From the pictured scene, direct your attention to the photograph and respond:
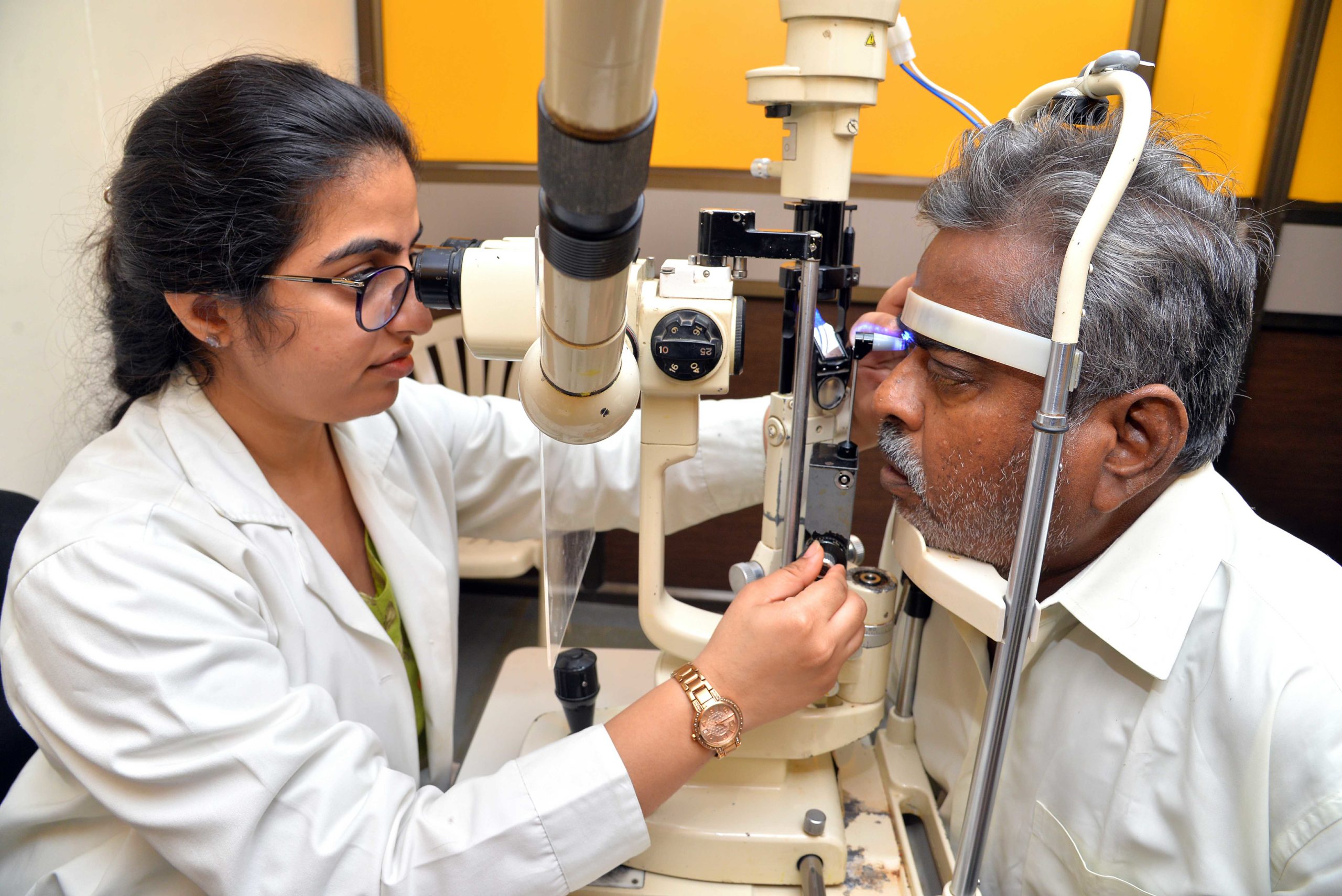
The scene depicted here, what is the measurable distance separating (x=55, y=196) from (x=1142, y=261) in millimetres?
1478

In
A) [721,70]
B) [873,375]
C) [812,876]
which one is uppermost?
[721,70]

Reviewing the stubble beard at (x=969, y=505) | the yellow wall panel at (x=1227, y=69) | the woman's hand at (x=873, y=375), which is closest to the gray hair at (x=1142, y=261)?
the stubble beard at (x=969, y=505)

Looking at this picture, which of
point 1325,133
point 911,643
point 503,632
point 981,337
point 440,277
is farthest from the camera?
point 503,632

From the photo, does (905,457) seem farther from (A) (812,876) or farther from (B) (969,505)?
(A) (812,876)

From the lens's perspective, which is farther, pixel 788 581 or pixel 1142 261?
pixel 788 581

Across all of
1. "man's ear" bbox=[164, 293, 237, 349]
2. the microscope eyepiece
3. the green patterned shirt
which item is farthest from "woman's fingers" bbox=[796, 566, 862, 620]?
"man's ear" bbox=[164, 293, 237, 349]

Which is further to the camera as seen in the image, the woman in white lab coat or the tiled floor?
the tiled floor

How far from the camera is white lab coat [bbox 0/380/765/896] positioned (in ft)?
2.51

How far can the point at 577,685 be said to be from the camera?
98 centimetres

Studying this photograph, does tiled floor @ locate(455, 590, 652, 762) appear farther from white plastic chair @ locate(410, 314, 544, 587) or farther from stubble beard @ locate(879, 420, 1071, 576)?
stubble beard @ locate(879, 420, 1071, 576)

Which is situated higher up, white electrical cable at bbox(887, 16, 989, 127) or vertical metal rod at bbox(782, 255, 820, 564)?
white electrical cable at bbox(887, 16, 989, 127)

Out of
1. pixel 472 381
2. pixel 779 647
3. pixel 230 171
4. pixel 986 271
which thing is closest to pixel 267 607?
pixel 230 171

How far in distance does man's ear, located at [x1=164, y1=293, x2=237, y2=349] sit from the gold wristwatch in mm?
692

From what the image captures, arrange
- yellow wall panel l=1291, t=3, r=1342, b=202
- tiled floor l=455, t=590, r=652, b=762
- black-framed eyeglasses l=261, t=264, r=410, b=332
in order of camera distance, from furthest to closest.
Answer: tiled floor l=455, t=590, r=652, b=762, yellow wall panel l=1291, t=3, r=1342, b=202, black-framed eyeglasses l=261, t=264, r=410, b=332
